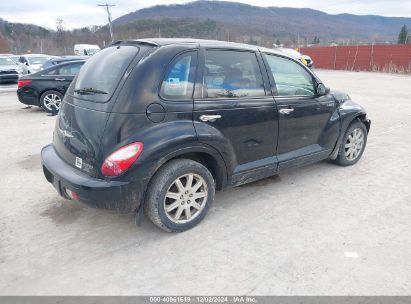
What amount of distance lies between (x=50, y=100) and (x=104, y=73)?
6.85 meters

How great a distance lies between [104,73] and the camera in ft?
10.5

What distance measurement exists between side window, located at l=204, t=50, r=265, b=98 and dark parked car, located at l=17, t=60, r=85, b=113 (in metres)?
6.70

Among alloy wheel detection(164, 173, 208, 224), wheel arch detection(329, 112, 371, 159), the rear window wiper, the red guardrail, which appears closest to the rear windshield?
the rear window wiper

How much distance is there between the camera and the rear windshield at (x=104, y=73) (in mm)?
3020

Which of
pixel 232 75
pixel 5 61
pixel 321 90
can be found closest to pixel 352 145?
pixel 321 90

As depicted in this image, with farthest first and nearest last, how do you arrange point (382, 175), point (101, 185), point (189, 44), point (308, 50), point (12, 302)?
point (308, 50) → point (382, 175) → point (189, 44) → point (101, 185) → point (12, 302)

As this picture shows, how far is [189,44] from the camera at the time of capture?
3.24 metres

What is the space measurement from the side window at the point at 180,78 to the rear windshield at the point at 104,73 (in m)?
0.38

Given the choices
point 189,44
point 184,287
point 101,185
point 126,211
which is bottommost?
point 184,287

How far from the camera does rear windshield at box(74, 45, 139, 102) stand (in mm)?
3020

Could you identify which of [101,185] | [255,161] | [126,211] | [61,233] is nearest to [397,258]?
[255,161]

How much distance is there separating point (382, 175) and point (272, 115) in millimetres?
2074

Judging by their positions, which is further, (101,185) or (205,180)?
(205,180)

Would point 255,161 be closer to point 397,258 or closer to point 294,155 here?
point 294,155
